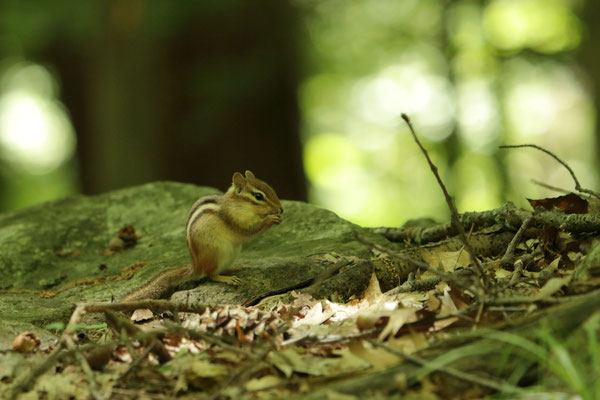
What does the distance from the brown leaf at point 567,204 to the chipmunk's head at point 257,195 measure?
154cm

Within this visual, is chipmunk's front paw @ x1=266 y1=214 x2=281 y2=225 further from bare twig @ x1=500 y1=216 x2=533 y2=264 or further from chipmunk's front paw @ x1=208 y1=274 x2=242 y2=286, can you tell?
bare twig @ x1=500 y1=216 x2=533 y2=264

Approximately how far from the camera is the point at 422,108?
16453 mm

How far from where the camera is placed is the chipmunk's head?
4102 millimetres

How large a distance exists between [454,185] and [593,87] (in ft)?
15.5

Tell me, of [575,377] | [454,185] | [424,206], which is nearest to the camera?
[575,377]

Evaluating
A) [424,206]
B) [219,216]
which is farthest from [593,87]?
[424,206]

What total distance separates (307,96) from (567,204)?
13.7 metres

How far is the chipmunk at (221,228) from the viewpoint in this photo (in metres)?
3.69

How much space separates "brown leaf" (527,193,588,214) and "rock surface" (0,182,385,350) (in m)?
1.04

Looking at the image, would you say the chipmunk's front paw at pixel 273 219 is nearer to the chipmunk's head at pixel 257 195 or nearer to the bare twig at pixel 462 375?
the chipmunk's head at pixel 257 195

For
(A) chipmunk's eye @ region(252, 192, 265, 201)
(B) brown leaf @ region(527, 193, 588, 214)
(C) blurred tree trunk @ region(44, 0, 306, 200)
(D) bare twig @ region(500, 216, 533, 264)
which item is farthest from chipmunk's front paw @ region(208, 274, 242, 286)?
(C) blurred tree trunk @ region(44, 0, 306, 200)

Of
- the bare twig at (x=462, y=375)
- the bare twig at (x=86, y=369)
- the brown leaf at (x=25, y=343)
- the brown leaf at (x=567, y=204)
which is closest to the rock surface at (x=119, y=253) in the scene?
the brown leaf at (x=25, y=343)

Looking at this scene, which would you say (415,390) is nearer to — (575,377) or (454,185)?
(575,377)

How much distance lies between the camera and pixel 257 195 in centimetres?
414
